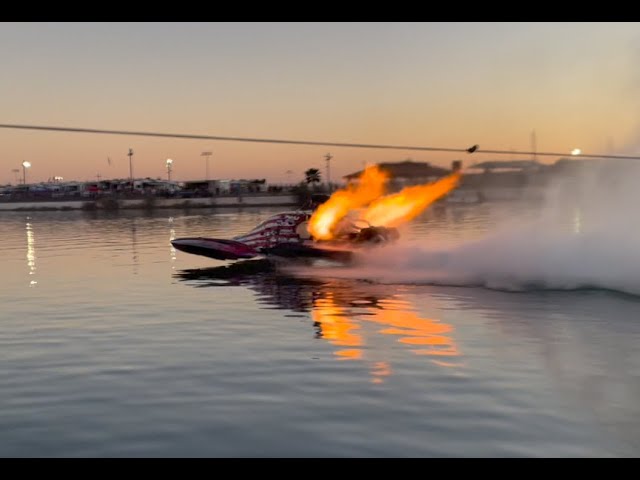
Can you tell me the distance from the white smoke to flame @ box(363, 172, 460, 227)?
2368mm

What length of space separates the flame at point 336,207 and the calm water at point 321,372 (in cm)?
789

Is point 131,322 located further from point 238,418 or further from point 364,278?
point 364,278

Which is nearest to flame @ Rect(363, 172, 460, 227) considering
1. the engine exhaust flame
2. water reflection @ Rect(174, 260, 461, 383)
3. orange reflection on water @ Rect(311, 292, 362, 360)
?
the engine exhaust flame

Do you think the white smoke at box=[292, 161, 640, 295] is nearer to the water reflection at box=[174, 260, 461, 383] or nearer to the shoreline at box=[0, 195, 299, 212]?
the water reflection at box=[174, 260, 461, 383]

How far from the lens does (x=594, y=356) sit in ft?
50.1

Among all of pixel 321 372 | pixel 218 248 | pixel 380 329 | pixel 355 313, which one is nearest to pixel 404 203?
pixel 218 248

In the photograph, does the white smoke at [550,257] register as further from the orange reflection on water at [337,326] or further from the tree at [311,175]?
the tree at [311,175]

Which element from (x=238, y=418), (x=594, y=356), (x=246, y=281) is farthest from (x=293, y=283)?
(x=238, y=418)

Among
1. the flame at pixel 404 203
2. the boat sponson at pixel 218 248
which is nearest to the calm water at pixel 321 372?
the boat sponson at pixel 218 248

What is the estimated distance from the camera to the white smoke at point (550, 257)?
26.5 metres

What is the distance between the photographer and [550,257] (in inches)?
1141

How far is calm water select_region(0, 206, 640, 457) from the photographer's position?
33.6 ft

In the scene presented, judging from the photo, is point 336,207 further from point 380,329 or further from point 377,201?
point 380,329

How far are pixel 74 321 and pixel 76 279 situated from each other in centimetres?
1177
